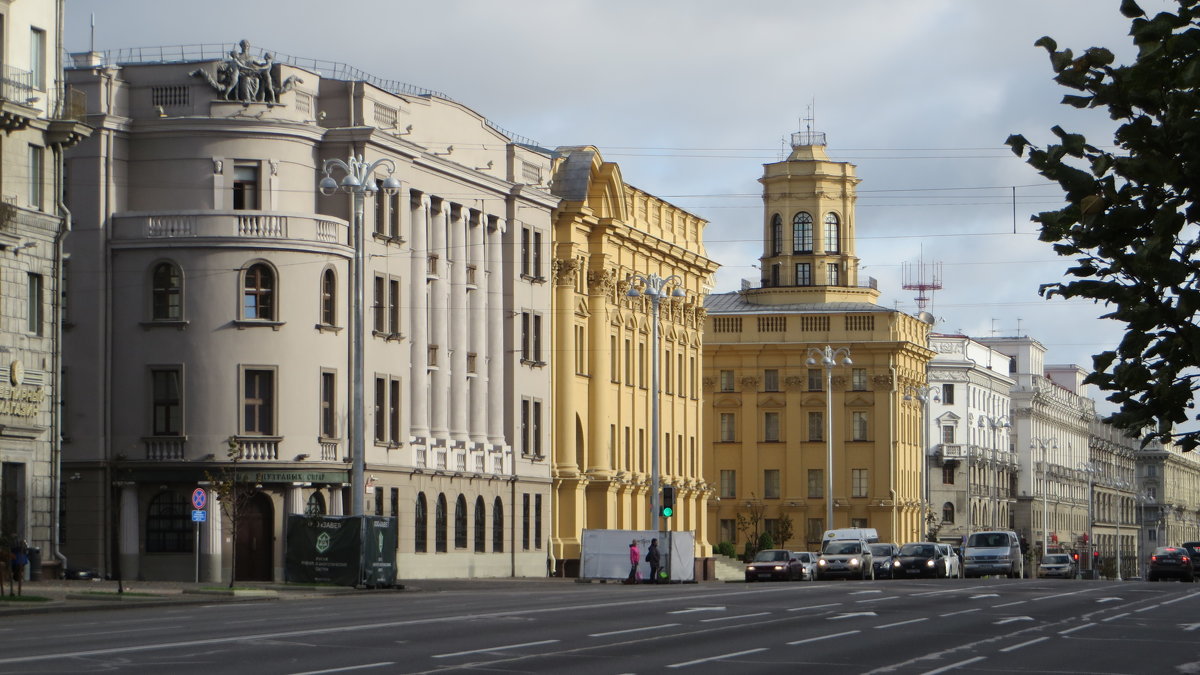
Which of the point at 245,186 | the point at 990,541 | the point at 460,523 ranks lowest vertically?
the point at 990,541

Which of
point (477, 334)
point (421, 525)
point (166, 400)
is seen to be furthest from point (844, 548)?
point (166, 400)

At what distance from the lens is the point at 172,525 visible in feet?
181

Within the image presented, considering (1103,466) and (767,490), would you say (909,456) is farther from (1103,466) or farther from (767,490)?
(1103,466)

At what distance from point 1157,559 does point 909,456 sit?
3579 centimetres

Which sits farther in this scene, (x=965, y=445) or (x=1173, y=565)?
(x=965, y=445)

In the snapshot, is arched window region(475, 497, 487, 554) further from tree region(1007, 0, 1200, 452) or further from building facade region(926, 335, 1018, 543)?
building facade region(926, 335, 1018, 543)

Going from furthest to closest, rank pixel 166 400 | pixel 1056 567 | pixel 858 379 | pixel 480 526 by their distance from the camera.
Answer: pixel 858 379 → pixel 1056 567 → pixel 480 526 → pixel 166 400

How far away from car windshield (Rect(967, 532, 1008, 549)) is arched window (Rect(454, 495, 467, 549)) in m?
26.3

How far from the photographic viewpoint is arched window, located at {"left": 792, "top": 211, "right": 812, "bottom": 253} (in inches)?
4749

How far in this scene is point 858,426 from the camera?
116 metres

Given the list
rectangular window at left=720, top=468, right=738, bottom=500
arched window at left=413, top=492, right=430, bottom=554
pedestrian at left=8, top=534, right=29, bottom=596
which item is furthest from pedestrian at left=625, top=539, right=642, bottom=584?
rectangular window at left=720, top=468, right=738, bottom=500

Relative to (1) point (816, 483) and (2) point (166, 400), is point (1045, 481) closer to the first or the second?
(1) point (816, 483)

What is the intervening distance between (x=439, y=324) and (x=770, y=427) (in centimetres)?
5430

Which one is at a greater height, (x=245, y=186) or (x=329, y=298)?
(x=245, y=186)
